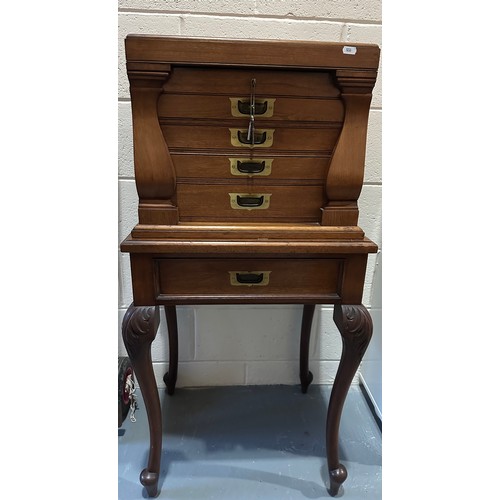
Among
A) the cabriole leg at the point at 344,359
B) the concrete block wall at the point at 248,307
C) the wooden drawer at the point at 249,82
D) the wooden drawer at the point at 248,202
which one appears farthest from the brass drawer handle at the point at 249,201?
the concrete block wall at the point at 248,307

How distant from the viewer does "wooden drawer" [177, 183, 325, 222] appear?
3.24 feet

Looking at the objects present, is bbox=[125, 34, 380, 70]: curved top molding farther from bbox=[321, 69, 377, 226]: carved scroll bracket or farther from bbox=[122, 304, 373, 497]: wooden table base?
bbox=[122, 304, 373, 497]: wooden table base

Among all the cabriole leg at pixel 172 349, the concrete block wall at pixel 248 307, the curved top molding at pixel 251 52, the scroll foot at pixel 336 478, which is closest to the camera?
the curved top molding at pixel 251 52

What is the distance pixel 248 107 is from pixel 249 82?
0.06 metres

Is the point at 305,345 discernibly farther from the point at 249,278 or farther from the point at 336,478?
the point at 249,278

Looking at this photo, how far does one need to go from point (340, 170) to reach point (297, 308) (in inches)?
29.9

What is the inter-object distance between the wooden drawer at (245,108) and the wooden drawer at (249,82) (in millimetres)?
14

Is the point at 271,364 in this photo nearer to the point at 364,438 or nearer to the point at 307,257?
the point at 364,438

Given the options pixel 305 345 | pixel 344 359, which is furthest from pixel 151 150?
pixel 305 345

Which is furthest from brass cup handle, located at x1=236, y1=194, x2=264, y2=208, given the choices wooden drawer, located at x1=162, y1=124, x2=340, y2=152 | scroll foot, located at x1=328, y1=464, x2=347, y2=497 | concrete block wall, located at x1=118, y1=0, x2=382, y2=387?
scroll foot, located at x1=328, y1=464, x2=347, y2=497

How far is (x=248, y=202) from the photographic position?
1.01 m

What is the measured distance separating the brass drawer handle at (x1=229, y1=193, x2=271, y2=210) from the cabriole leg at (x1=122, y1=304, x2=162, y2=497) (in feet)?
1.15

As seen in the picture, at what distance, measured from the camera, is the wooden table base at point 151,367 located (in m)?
1.00

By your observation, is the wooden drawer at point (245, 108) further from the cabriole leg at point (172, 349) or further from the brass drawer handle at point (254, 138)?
the cabriole leg at point (172, 349)
